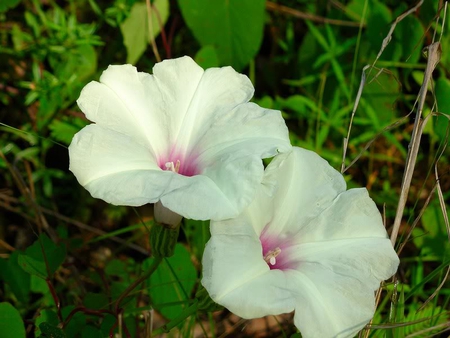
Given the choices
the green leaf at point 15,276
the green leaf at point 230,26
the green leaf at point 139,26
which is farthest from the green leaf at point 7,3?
the green leaf at point 15,276

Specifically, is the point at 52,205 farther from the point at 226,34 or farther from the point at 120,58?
the point at 226,34

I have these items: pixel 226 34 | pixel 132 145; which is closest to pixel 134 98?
pixel 132 145

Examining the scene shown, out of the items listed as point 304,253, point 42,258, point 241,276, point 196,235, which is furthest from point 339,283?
point 196,235

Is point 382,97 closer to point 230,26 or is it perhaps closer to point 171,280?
point 230,26

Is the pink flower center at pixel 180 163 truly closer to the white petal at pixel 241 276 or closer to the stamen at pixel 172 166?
the stamen at pixel 172 166

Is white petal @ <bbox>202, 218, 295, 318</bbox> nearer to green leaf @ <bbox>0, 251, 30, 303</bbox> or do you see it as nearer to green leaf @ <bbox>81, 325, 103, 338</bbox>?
green leaf @ <bbox>81, 325, 103, 338</bbox>
